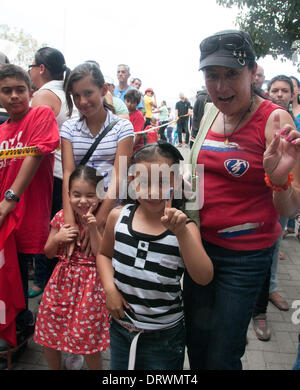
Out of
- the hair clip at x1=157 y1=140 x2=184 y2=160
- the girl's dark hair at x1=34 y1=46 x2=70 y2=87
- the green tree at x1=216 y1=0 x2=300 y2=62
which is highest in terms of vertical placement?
the green tree at x1=216 y1=0 x2=300 y2=62

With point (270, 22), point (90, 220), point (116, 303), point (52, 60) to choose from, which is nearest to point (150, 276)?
point (116, 303)

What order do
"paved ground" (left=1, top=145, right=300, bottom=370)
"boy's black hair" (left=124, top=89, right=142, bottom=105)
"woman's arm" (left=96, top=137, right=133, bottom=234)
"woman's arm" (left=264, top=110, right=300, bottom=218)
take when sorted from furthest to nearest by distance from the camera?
"boy's black hair" (left=124, top=89, right=142, bottom=105) → "paved ground" (left=1, top=145, right=300, bottom=370) → "woman's arm" (left=96, top=137, right=133, bottom=234) → "woman's arm" (left=264, top=110, right=300, bottom=218)

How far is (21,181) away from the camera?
85.1 inches

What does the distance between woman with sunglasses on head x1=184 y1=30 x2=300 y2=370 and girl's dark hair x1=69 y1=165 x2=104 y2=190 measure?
632 millimetres

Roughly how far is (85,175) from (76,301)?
722mm

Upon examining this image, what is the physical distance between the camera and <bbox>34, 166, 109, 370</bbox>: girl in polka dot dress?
1.92 m

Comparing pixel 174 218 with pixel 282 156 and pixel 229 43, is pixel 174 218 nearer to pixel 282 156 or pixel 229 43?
pixel 282 156

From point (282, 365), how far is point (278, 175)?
1.77 metres

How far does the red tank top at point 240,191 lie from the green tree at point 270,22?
805 centimetres

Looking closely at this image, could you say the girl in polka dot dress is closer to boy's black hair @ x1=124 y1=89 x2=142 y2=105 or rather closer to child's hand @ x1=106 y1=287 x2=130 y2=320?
child's hand @ x1=106 y1=287 x2=130 y2=320

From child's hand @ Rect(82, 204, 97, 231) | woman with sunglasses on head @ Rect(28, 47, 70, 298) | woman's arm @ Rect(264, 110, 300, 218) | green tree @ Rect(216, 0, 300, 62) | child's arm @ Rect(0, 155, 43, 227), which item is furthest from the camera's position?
green tree @ Rect(216, 0, 300, 62)

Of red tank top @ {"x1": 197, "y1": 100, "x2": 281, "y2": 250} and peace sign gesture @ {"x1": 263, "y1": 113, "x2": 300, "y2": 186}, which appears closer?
peace sign gesture @ {"x1": 263, "y1": 113, "x2": 300, "y2": 186}

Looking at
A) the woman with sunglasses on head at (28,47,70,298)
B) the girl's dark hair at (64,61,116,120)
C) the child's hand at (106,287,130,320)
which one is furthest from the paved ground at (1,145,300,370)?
the girl's dark hair at (64,61,116,120)

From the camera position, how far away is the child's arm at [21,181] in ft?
7.02
